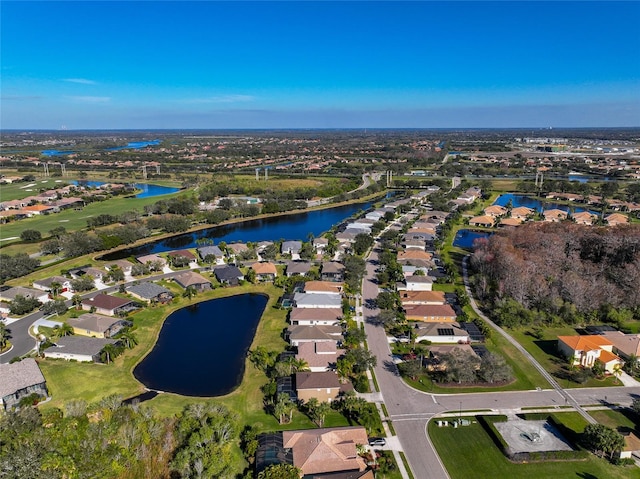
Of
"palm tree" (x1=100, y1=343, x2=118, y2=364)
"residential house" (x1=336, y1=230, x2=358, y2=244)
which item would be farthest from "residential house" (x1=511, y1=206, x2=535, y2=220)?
"palm tree" (x1=100, y1=343, x2=118, y2=364)

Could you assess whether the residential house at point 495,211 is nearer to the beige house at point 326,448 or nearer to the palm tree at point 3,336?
the beige house at point 326,448

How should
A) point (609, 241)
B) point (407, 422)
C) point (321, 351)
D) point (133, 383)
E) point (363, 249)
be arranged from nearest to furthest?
point (407, 422)
point (133, 383)
point (321, 351)
point (609, 241)
point (363, 249)

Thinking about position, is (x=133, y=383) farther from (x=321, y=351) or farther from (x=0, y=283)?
(x=0, y=283)

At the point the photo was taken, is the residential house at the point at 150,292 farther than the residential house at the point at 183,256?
No

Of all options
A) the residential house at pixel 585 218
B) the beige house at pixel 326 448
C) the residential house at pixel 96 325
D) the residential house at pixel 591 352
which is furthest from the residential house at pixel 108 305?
the residential house at pixel 585 218

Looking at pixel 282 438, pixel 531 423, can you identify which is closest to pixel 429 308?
pixel 531 423

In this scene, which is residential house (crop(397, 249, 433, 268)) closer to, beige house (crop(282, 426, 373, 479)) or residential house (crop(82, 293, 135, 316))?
beige house (crop(282, 426, 373, 479))

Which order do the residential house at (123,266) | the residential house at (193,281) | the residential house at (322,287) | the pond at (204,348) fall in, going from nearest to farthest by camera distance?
1. the pond at (204,348)
2. the residential house at (322,287)
3. the residential house at (193,281)
4. the residential house at (123,266)
